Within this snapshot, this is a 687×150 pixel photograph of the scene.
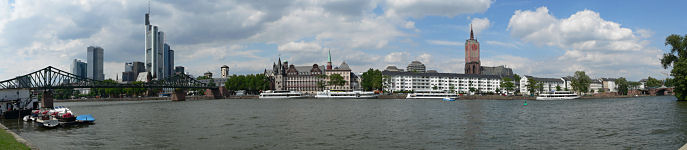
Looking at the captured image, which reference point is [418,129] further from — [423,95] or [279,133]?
[423,95]

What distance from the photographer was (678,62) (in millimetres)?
85562

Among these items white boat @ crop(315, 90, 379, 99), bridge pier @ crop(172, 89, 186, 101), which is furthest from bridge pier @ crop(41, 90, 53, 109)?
white boat @ crop(315, 90, 379, 99)

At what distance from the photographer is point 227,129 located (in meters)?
44.1

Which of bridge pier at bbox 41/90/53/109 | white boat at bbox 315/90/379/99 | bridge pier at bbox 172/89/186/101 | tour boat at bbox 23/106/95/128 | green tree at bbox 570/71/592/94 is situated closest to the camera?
tour boat at bbox 23/106/95/128

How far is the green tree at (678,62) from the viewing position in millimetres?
84625

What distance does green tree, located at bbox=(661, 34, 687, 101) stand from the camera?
84625 millimetres

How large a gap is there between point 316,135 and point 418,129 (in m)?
10.4

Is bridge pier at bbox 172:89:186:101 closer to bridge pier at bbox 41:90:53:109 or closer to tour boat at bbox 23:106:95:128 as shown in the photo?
bridge pier at bbox 41:90:53:109

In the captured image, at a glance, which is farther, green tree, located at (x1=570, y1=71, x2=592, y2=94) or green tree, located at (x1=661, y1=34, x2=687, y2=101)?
green tree, located at (x1=570, y1=71, x2=592, y2=94)

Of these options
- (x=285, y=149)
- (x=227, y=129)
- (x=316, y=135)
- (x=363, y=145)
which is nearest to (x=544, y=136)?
(x=363, y=145)

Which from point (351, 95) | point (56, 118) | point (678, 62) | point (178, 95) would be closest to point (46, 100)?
point (178, 95)

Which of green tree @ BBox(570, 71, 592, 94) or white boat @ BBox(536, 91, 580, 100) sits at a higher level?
green tree @ BBox(570, 71, 592, 94)

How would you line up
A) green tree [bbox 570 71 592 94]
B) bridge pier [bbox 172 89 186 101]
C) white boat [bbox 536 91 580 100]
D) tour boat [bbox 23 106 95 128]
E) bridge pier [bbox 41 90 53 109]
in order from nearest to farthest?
tour boat [bbox 23 106 95 128] → bridge pier [bbox 41 90 53 109] → white boat [bbox 536 91 580 100] → bridge pier [bbox 172 89 186 101] → green tree [bbox 570 71 592 94]

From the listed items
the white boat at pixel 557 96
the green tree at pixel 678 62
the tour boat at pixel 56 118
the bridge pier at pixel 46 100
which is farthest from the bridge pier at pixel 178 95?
the green tree at pixel 678 62
